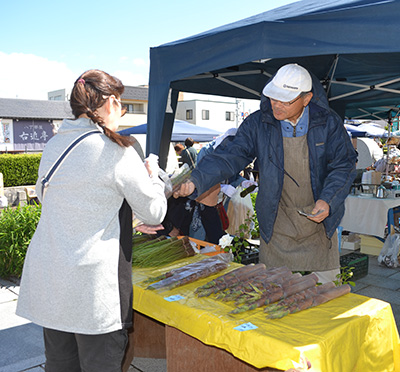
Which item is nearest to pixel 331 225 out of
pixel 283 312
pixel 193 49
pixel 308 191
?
pixel 308 191

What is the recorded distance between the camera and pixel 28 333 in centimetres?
384

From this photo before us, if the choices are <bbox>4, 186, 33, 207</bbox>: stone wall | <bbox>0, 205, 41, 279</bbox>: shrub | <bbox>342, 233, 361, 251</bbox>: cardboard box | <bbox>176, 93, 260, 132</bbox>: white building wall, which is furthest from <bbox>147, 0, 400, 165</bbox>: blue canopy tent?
<bbox>176, 93, 260, 132</bbox>: white building wall

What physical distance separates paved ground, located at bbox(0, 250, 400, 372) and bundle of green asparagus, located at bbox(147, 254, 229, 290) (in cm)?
104

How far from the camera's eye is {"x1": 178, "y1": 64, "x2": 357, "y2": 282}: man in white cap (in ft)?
8.51

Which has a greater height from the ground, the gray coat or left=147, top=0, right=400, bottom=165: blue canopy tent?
left=147, top=0, right=400, bottom=165: blue canopy tent

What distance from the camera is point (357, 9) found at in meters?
2.40

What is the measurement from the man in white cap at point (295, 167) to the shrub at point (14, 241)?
3791 mm

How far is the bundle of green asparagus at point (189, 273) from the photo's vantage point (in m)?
2.50

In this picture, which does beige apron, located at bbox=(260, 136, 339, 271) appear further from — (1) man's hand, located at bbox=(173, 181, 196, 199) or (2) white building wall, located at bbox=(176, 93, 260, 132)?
(2) white building wall, located at bbox=(176, 93, 260, 132)

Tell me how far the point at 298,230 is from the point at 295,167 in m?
0.41

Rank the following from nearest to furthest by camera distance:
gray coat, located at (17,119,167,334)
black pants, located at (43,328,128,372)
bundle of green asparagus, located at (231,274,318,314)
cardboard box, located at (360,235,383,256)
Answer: gray coat, located at (17,119,167,334)
black pants, located at (43,328,128,372)
bundle of green asparagus, located at (231,274,318,314)
cardboard box, located at (360,235,383,256)

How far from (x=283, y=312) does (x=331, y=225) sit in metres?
0.90

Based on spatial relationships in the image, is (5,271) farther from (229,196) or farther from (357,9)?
(357,9)

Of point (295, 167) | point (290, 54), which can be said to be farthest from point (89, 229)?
point (290, 54)
